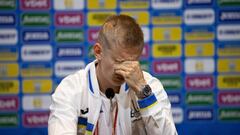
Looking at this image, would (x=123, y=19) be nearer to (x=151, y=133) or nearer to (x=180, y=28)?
(x=151, y=133)

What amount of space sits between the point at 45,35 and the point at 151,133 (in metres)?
1.28

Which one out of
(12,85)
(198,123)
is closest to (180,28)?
(198,123)

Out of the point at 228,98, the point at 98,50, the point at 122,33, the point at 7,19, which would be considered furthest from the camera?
the point at 228,98

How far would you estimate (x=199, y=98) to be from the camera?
245 cm

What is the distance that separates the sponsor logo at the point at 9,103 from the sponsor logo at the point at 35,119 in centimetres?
8

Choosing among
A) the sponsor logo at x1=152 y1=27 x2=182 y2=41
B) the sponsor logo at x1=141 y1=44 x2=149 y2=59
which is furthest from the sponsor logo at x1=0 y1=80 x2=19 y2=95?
the sponsor logo at x1=152 y1=27 x2=182 y2=41

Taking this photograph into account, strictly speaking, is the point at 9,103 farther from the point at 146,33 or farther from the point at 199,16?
the point at 199,16

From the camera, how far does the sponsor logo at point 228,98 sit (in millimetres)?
2445

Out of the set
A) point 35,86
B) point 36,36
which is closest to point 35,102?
point 35,86

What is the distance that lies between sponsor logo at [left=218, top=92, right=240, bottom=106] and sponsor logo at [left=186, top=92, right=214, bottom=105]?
6 cm

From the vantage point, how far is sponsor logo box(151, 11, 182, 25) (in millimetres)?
2383

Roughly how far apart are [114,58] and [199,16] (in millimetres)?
1275

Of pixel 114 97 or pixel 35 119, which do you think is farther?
pixel 35 119

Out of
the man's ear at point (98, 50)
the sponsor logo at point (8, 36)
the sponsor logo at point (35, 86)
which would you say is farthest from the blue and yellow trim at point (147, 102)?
the sponsor logo at point (8, 36)
